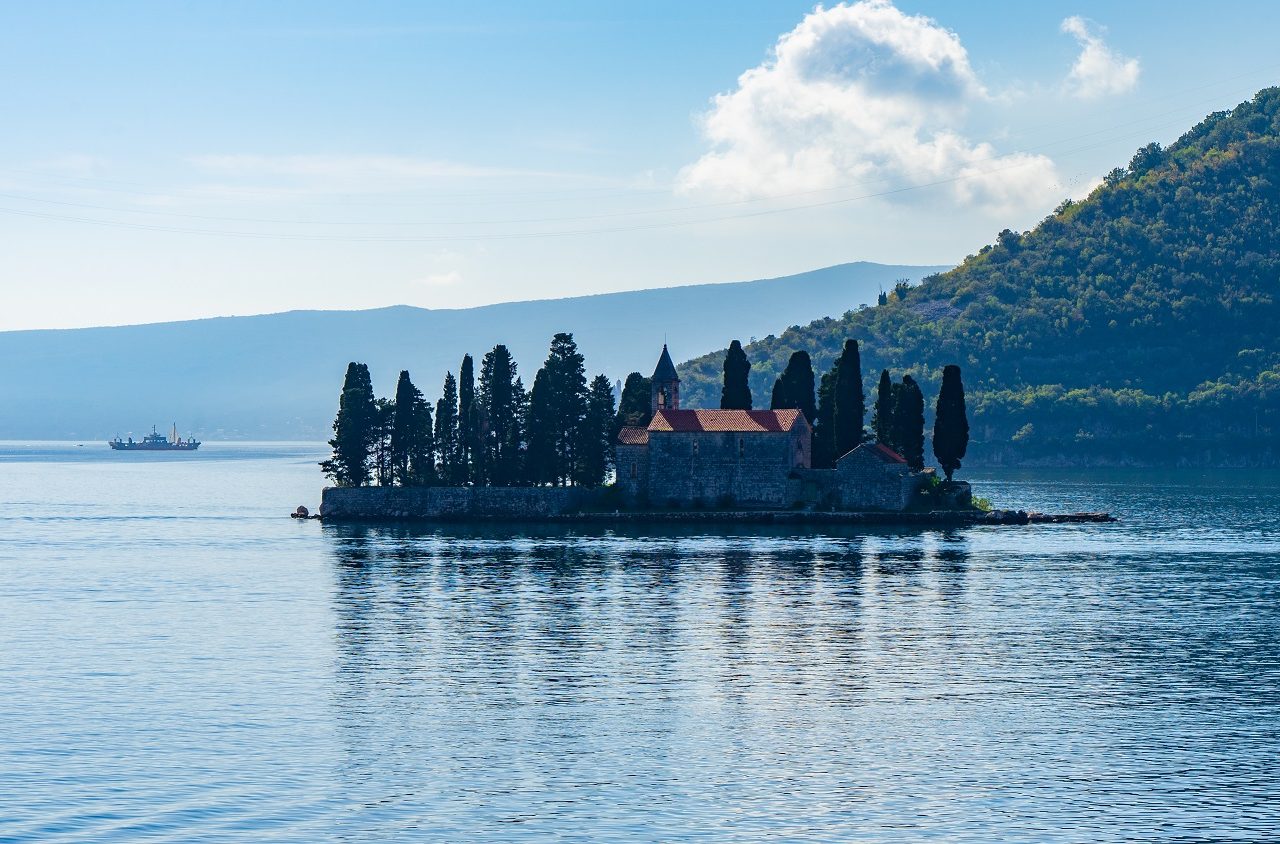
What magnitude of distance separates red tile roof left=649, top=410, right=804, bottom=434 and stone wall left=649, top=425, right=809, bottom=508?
21.1 inches

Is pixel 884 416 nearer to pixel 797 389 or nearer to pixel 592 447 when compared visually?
pixel 797 389

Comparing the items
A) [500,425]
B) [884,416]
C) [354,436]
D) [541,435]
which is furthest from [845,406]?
[354,436]

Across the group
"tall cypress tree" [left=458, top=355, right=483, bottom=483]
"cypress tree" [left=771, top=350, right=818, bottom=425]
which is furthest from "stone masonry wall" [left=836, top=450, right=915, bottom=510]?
"tall cypress tree" [left=458, top=355, right=483, bottom=483]

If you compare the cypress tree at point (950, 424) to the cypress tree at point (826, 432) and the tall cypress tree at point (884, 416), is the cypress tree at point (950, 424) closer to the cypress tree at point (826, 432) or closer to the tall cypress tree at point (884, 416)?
the tall cypress tree at point (884, 416)

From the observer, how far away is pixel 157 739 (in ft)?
155

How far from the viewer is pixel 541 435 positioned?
128 meters

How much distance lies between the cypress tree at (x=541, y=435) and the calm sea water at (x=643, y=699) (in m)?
28.9

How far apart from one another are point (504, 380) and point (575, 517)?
13.7 metres

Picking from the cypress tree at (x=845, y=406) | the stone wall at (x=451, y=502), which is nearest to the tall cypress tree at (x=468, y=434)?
the stone wall at (x=451, y=502)

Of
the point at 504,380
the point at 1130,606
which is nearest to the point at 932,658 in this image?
the point at 1130,606

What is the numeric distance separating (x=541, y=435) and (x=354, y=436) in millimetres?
16914

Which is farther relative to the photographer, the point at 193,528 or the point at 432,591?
the point at 193,528

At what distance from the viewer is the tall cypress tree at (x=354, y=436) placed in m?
134

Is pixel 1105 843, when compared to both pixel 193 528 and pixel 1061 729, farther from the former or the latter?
pixel 193 528
